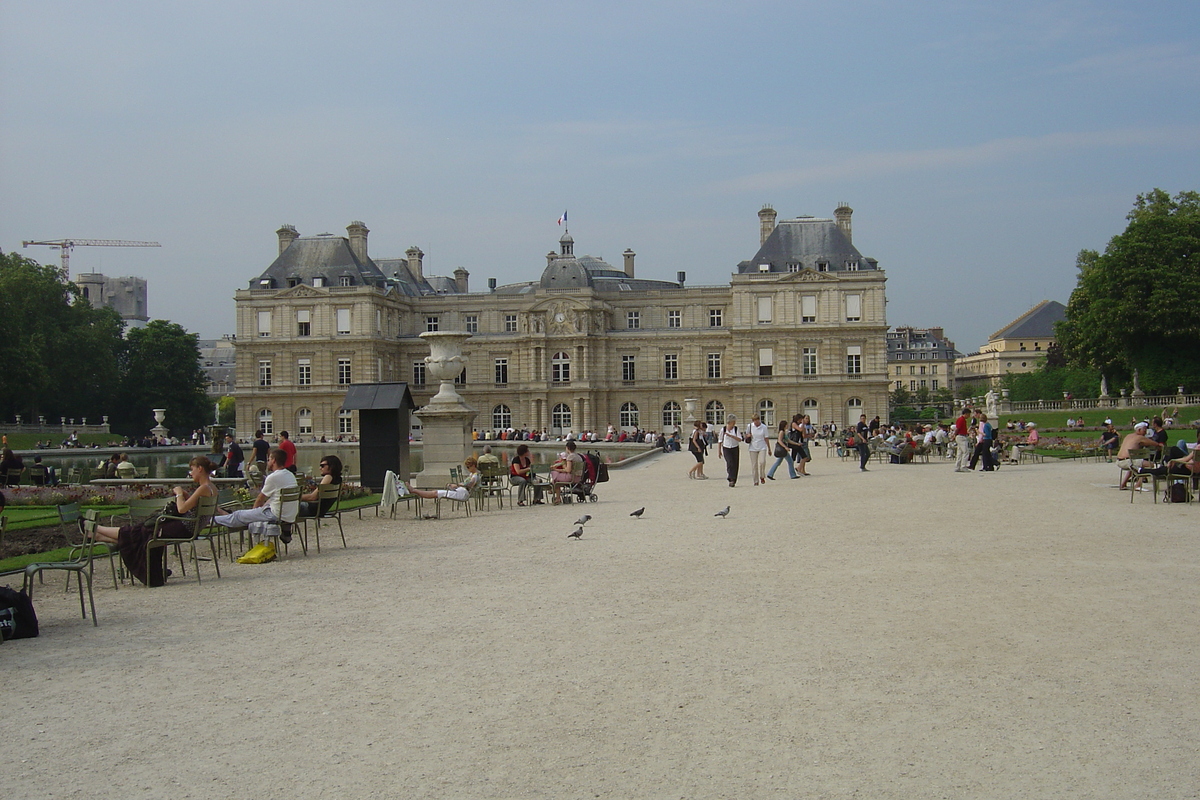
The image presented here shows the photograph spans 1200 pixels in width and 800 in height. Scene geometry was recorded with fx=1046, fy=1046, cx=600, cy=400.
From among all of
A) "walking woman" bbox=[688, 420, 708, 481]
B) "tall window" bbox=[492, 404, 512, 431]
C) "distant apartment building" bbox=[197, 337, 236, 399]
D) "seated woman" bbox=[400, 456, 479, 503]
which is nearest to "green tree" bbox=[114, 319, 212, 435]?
A: "tall window" bbox=[492, 404, 512, 431]

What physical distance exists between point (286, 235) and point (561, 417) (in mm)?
19477

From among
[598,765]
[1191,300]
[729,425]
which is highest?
[1191,300]

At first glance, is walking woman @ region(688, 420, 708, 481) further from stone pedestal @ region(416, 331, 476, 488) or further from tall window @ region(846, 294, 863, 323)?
tall window @ region(846, 294, 863, 323)

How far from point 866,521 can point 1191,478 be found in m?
5.12

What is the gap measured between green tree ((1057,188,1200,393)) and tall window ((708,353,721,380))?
738 inches

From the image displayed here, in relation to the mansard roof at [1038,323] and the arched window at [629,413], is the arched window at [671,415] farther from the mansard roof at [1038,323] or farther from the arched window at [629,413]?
the mansard roof at [1038,323]

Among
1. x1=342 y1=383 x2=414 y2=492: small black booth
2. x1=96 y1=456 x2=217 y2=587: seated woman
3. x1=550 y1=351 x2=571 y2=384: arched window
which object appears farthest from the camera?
x1=550 y1=351 x2=571 y2=384: arched window

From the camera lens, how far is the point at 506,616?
7844mm

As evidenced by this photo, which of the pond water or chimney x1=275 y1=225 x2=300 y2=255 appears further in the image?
chimney x1=275 y1=225 x2=300 y2=255

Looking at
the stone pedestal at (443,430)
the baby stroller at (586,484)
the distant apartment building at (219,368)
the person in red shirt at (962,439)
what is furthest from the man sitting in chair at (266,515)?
the distant apartment building at (219,368)

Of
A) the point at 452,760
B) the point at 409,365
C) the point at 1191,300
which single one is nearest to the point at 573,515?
the point at 452,760

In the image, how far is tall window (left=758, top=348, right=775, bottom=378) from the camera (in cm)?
5644

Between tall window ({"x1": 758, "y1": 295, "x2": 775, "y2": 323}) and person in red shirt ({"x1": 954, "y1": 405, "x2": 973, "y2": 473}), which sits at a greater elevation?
tall window ({"x1": 758, "y1": 295, "x2": 775, "y2": 323})

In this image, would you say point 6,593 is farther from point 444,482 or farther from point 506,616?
point 444,482
